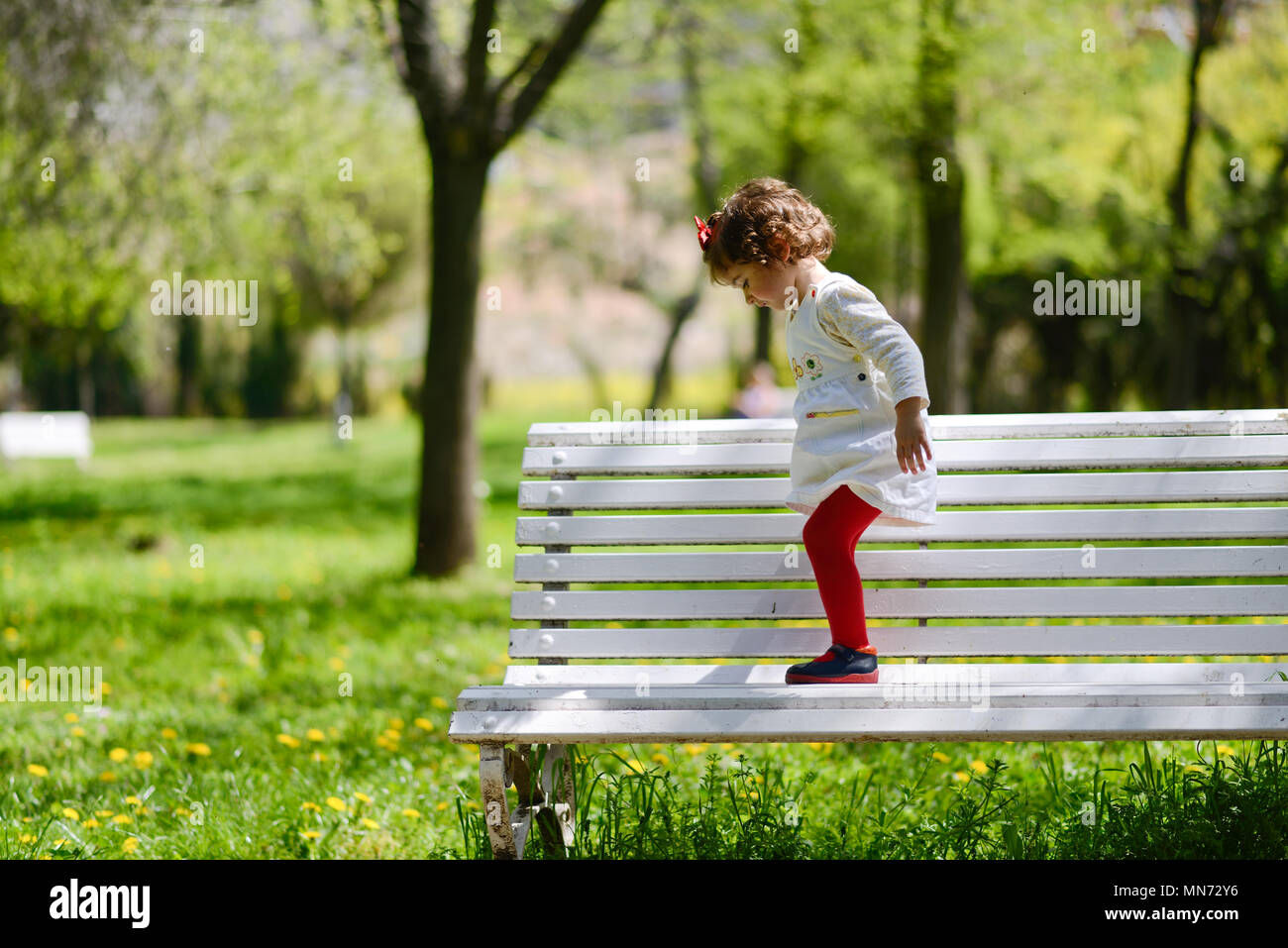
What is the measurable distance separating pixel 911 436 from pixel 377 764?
2222 mm

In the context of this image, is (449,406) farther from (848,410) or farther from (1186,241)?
(1186,241)

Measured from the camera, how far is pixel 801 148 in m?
15.1

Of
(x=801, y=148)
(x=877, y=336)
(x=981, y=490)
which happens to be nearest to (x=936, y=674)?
(x=981, y=490)

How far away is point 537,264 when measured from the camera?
97.9 ft

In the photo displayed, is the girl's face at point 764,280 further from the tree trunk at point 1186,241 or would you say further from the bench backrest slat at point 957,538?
the tree trunk at point 1186,241

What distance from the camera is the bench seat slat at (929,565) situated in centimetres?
320

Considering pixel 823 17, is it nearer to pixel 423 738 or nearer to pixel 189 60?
pixel 189 60

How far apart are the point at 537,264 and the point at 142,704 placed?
83.3 feet

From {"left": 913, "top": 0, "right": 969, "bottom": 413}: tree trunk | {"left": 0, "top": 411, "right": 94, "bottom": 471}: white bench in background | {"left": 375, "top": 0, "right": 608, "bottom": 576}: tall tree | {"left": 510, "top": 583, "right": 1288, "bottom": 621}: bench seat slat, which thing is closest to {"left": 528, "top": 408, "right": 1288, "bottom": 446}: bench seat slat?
{"left": 510, "top": 583, "right": 1288, "bottom": 621}: bench seat slat

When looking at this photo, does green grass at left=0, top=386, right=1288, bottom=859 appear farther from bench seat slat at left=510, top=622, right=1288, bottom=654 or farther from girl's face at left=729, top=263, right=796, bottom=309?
girl's face at left=729, top=263, right=796, bottom=309

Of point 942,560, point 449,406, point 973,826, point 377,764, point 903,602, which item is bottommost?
point 377,764

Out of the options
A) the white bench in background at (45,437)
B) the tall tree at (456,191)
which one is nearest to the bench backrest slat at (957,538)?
the tall tree at (456,191)

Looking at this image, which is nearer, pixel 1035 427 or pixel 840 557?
pixel 840 557

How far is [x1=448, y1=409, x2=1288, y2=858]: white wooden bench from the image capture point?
3127 mm
